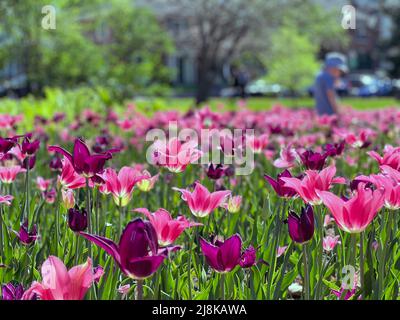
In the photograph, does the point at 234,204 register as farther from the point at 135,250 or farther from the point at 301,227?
the point at 135,250

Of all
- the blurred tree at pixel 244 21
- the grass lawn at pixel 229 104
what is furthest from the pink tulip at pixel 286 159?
the blurred tree at pixel 244 21

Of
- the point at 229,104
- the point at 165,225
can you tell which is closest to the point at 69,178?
the point at 165,225

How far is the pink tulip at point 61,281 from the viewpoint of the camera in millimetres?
1457

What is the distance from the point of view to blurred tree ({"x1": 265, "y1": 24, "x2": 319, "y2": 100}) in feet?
81.8

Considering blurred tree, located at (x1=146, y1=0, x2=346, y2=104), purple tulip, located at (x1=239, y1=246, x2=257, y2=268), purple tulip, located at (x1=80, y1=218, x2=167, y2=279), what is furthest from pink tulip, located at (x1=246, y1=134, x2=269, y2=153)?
blurred tree, located at (x1=146, y1=0, x2=346, y2=104)

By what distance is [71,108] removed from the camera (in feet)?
32.7

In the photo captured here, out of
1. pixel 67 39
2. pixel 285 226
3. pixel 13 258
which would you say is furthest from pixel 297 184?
pixel 67 39

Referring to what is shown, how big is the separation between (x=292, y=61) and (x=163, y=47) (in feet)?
19.1

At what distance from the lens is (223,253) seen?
68.9 inches

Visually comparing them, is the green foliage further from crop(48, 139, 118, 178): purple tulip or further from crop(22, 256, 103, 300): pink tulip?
crop(22, 256, 103, 300): pink tulip

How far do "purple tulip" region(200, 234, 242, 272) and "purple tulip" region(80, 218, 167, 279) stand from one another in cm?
26

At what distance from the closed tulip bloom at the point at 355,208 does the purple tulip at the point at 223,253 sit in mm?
260
